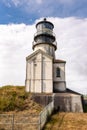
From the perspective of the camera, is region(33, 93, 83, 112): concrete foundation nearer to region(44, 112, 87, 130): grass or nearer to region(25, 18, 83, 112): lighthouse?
region(25, 18, 83, 112): lighthouse

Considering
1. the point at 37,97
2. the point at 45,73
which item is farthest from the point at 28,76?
the point at 37,97

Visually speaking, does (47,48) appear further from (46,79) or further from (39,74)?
(46,79)

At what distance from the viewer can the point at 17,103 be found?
856 inches

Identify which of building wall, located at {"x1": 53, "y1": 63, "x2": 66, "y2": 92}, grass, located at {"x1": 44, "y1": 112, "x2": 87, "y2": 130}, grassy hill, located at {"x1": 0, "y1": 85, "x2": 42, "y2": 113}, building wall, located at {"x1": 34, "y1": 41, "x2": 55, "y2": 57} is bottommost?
grass, located at {"x1": 44, "y1": 112, "x2": 87, "y2": 130}

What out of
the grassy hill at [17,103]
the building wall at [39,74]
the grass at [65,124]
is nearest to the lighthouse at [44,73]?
the building wall at [39,74]

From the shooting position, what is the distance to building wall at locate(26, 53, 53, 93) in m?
25.2

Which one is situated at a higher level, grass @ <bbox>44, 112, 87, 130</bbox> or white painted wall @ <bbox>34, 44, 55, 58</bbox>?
white painted wall @ <bbox>34, 44, 55, 58</bbox>

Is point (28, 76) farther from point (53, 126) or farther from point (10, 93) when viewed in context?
point (53, 126)

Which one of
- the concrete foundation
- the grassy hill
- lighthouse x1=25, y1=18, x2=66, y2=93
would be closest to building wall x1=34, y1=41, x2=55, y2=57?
lighthouse x1=25, y1=18, x2=66, y2=93

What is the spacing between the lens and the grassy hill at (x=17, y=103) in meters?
20.9

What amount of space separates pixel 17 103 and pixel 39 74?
5820 millimetres

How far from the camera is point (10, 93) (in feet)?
78.0

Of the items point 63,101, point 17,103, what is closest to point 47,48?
point 63,101

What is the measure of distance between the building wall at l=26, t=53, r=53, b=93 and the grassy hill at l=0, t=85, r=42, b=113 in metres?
1.87
